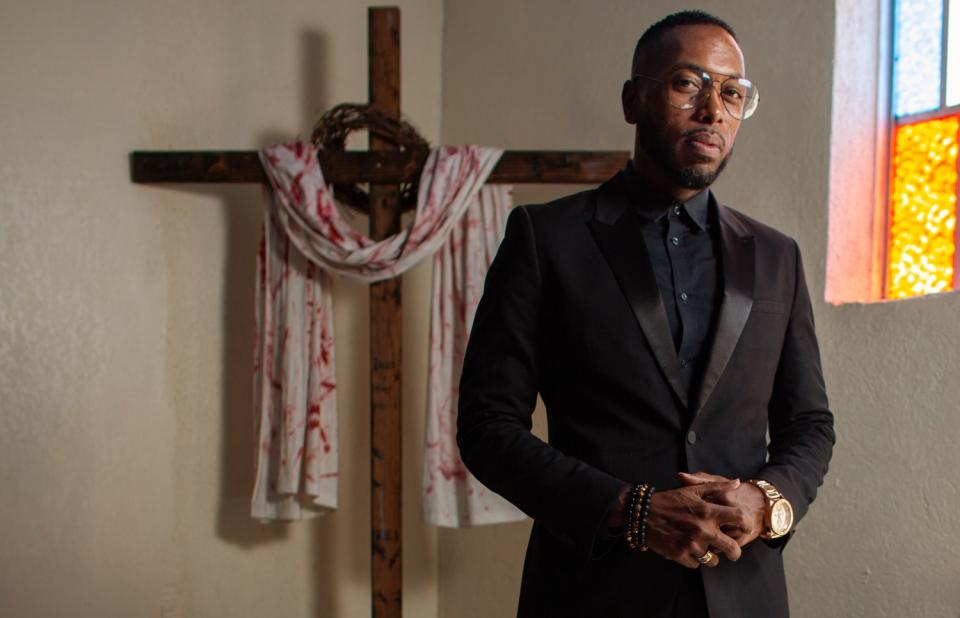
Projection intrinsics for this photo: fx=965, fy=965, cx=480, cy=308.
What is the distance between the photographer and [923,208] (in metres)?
2.28

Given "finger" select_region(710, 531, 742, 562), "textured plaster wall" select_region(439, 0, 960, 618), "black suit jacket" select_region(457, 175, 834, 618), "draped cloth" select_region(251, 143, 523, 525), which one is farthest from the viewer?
"draped cloth" select_region(251, 143, 523, 525)

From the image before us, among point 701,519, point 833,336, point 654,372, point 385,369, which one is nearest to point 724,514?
point 701,519

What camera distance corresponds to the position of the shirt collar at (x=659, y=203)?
1305 millimetres

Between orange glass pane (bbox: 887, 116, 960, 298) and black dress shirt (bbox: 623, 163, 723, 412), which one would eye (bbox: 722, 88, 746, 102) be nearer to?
black dress shirt (bbox: 623, 163, 723, 412)

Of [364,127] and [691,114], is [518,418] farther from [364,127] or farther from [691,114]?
[364,127]

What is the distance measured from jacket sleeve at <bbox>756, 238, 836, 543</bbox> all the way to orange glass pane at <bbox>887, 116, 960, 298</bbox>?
1.06 meters

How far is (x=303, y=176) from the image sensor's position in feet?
8.43

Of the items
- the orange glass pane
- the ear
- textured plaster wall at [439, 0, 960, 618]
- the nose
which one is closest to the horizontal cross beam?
textured plaster wall at [439, 0, 960, 618]

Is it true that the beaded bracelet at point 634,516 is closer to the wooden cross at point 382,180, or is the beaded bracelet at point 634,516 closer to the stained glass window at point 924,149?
the stained glass window at point 924,149

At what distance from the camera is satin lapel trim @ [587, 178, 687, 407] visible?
1.19 m

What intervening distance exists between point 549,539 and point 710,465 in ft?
0.75

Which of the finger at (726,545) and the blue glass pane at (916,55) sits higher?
the blue glass pane at (916,55)

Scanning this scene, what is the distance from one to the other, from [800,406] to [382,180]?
5.09ft

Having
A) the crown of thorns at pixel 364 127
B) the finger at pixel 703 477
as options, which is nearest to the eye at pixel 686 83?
the finger at pixel 703 477
